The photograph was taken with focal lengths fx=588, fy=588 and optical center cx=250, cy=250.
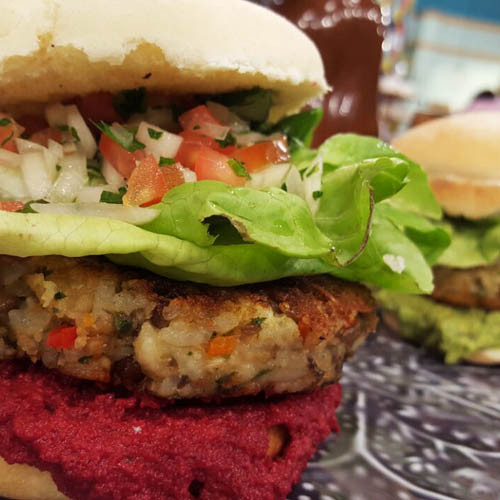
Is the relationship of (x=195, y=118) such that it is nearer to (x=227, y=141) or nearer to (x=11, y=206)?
(x=227, y=141)

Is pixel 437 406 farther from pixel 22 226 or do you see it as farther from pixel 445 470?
pixel 22 226

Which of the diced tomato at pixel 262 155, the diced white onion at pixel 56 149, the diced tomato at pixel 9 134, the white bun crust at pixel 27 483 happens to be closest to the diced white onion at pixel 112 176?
the diced white onion at pixel 56 149

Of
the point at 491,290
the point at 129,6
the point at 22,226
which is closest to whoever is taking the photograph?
the point at 22,226

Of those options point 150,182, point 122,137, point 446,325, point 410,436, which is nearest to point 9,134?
point 122,137

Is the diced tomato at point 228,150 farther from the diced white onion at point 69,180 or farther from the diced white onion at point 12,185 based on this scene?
the diced white onion at point 12,185

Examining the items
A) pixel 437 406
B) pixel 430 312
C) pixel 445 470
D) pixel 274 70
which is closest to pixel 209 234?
pixel 274 70
